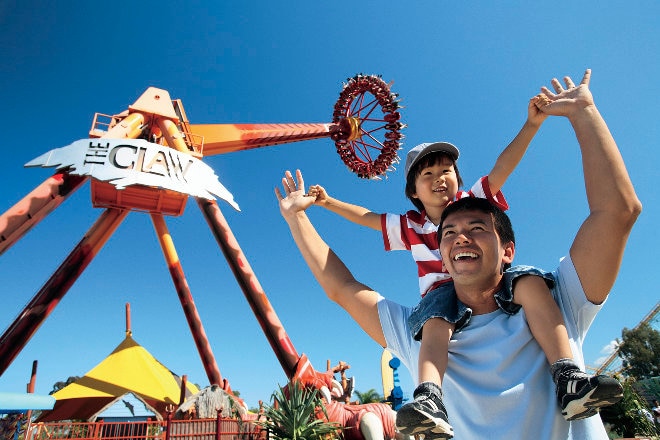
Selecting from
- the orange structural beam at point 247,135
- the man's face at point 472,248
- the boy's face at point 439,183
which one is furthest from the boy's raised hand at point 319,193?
the orange structural beam at point 247,135

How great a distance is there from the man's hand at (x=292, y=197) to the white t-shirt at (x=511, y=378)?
2.24 ft

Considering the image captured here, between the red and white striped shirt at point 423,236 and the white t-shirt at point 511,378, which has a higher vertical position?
the red and white striped shirt at point 423,236

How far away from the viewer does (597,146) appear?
108 cm

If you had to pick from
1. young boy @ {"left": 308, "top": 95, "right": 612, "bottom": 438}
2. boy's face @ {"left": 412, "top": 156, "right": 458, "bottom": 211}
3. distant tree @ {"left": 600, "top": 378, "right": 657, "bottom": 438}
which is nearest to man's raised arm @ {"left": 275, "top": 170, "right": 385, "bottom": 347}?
young boy @ {"left": 308, "top": 95, "right": 612, "bottom": 438}

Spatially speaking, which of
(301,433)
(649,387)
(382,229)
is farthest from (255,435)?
(649,387)

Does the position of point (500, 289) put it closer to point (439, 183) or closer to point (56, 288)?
point (439, 183)

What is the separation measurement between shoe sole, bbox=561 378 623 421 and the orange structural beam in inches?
490

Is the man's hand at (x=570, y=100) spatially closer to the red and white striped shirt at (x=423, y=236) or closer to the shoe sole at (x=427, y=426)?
the red and white striped shirt at (x=423, y=236)

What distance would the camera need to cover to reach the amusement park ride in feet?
29.3

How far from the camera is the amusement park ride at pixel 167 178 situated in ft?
29.3

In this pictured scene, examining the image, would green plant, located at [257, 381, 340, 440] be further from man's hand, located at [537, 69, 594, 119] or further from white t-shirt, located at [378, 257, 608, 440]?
man's hand, located at [537, 69, 594, 119]

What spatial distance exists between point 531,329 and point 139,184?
9.04 metres

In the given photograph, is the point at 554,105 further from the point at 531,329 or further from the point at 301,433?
the point at 301,433

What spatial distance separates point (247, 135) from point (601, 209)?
12568 mm
